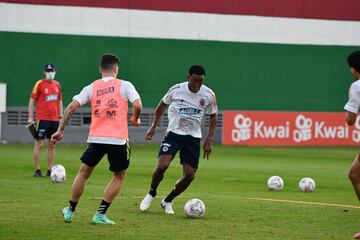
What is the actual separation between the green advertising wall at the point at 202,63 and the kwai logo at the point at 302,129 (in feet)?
7.90

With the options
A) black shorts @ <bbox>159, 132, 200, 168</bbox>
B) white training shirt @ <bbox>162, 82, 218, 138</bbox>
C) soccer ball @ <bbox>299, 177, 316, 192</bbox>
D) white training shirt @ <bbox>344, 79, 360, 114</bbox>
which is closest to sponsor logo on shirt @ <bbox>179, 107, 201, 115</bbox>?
white training shirt @ <bbox>162, 82, 218, 138</bbox>

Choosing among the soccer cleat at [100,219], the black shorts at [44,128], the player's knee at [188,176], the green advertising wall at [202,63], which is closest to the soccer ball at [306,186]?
the player's knee at [188,176]

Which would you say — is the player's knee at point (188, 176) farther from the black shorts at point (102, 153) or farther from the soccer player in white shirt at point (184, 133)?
the black shorts at point (102, 153)

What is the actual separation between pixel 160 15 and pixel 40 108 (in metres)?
Result: 17.7

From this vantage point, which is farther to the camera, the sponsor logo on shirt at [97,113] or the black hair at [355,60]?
the sponsor logo on shirt at [97,113]

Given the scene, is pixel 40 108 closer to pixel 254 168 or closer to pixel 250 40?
pixel 254 168

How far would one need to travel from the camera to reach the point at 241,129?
37812 mm

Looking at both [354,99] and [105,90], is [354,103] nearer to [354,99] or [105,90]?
[354,99]

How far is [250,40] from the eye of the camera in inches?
1601

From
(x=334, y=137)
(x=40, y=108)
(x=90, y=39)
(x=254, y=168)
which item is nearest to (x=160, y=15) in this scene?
(x=90, y=39)

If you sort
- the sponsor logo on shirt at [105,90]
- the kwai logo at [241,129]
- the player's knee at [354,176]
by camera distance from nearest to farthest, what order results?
the player's knee at [354,176] < the sponsor logo on shirt at [105,90] < the kwai logo at [241,129]

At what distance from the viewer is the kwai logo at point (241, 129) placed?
37.6 m

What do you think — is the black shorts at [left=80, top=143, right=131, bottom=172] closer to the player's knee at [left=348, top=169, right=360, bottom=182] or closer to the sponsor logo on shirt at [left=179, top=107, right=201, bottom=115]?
the sponsor logo on shirt at [left=179, top=107, right=201, bottom=115]

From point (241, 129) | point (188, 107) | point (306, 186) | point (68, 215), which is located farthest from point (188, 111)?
point (241, 129)
